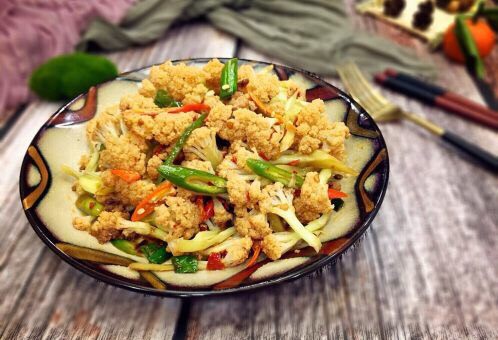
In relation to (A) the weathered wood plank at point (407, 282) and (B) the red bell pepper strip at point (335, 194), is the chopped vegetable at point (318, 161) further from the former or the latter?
(A) the weathered wood plank at point (407, 282)

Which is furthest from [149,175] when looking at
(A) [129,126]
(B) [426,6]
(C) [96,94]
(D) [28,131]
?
(B) [426,6]

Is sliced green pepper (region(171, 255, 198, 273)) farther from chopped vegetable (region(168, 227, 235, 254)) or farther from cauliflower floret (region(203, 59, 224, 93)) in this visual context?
cauliflower floret (region(203, 59, 224, 93))

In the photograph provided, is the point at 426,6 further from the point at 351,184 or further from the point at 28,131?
the point at 28,131

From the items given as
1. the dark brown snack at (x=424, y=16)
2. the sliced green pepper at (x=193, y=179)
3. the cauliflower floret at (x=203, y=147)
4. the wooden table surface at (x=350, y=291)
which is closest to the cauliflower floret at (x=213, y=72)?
the cauliflower floret at (x=203, y=147)

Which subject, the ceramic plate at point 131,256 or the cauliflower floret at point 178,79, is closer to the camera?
the ceramic plate at point 131,256

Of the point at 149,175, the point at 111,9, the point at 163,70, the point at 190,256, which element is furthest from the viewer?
the point at 111,9

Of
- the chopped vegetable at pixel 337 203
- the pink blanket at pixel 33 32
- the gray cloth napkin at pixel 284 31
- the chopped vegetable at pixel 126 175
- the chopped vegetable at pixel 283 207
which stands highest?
the chopped vegetable at pixel 283 207

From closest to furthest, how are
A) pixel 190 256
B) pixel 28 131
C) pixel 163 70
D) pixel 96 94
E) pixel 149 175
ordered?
pixel 190 256, pixel 149 175, pixel 163 70, pixel 96 94, pixel 28 131
